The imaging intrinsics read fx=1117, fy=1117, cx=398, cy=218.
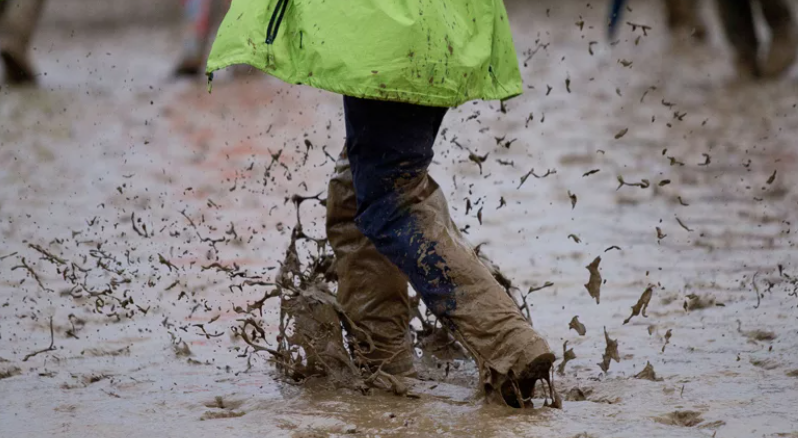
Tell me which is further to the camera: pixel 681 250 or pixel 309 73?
pixel 681 250

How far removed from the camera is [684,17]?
12.3m

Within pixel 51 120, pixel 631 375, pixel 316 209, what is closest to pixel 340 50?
pixel 631 375

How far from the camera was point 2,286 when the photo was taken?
3.72 metres

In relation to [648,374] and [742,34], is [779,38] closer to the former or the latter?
[742,34]

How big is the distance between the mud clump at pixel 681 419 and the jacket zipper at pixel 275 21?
1217mm

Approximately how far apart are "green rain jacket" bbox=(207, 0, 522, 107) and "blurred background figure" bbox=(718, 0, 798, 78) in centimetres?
708

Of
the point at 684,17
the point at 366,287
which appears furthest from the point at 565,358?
the point at 684,17

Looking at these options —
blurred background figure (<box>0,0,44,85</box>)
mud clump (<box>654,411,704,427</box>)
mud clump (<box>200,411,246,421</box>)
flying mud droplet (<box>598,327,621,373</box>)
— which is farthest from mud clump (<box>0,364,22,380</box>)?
blurred background figure (<box>0,0,44,85</box>)

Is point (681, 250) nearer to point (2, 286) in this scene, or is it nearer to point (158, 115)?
point (2, 286)

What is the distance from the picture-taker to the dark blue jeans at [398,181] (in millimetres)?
2543

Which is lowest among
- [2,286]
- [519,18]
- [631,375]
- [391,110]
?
[631,375]

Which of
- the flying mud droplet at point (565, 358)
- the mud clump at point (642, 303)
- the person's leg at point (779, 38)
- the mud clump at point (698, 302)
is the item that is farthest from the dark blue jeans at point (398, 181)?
the person's leg at point (779, 38)

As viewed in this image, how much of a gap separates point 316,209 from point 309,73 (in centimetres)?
263

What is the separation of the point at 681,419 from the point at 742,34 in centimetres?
744
